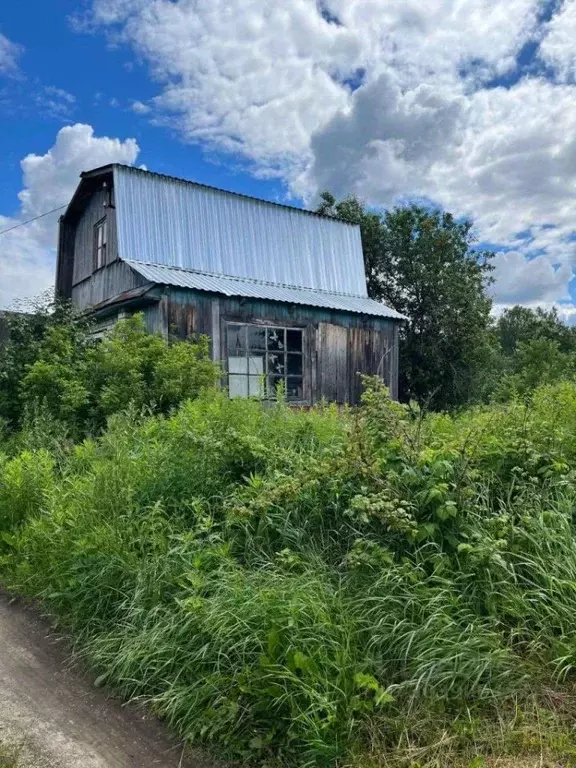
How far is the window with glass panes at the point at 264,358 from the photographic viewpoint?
38.4 ft

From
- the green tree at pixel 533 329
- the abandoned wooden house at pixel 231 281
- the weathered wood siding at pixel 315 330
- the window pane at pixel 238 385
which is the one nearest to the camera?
the weathered wood siding at pixel 315 330

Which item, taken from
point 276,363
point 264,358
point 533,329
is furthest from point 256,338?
point 533,329

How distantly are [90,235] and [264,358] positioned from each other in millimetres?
5876

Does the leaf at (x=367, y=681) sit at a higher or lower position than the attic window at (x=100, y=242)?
lower

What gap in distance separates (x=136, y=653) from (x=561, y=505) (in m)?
2.59

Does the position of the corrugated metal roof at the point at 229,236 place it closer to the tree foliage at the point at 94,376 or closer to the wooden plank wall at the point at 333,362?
the wooden plank wall at the point at 333,362

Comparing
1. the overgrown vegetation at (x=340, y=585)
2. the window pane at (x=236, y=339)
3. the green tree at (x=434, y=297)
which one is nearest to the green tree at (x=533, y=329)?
the green tree at (x=434, y=297)

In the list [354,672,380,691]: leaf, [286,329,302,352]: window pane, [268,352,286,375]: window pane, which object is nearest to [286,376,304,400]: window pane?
[268,352,286,375]: window pane

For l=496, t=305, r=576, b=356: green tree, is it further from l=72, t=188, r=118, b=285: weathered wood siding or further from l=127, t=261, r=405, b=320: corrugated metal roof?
l=72, t=188, r=118, b=285: weathered wood siding

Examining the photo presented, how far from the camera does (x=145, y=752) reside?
8.45ft

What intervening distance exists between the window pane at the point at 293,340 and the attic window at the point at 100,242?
470 cm

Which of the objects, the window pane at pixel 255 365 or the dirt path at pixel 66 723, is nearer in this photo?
the dirt path at pixel 66 723

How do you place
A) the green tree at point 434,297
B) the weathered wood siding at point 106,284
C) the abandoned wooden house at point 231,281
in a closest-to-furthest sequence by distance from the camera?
the abandoned wooden house at point 231,281, the weathered wood siding at point 106,284, the green tree at point 434,297

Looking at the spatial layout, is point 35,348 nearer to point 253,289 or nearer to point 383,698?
point 253,289
